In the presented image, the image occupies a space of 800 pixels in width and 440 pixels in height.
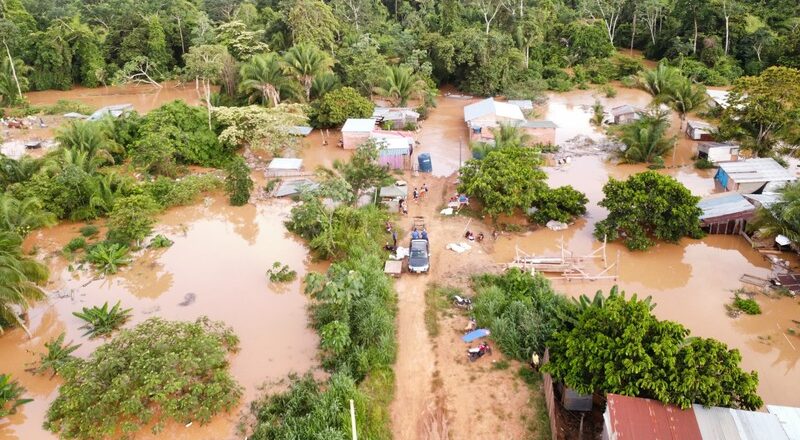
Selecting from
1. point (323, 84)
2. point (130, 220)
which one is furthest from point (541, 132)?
point (130, 220)

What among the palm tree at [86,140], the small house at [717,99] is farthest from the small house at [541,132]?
the palm tree at [86,140]

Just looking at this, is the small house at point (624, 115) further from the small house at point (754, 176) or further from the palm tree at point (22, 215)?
the palm tree at point (22, 215)

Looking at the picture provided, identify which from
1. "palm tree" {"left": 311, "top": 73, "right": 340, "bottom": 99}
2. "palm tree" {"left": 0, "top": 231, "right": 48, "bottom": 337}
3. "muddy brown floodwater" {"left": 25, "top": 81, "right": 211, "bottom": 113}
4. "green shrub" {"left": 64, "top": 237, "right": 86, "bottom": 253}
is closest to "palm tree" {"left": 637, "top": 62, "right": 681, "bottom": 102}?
"palm tree" {"left": 311, "top": 73, "right": 340, "bottom": 99}

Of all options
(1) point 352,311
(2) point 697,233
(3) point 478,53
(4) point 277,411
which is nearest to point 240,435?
(4) point 277,411

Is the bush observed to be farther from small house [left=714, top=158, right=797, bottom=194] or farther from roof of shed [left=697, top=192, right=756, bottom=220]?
small house [left=714, top=158, right=797, bottom=194]

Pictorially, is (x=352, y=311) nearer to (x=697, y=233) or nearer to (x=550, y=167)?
(x=697, y=233)
